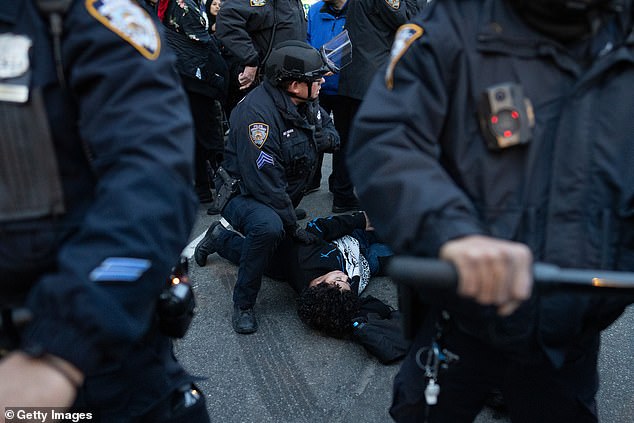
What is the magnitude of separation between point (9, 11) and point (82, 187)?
34 centimetres

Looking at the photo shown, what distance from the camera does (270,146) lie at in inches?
134

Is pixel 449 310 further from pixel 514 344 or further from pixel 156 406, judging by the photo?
pixel 156 406

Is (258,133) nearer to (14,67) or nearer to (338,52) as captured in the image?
(338,52)

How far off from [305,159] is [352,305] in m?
1.06

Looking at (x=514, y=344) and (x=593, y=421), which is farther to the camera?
(x=593, y=421)

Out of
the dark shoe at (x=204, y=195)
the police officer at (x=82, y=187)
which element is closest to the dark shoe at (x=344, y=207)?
the dark shoe at (x=204, y=195)

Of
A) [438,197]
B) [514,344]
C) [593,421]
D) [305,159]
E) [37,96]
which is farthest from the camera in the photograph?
[305,159]

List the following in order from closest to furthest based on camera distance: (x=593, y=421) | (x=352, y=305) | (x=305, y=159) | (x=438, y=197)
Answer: (x=438, y=197) < (x=593, y=421) < (x=352, y=305) < (x=305, y=159)

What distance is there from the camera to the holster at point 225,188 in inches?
143

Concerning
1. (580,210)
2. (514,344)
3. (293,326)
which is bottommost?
(293,326)

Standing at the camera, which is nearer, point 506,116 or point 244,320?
point 506,116

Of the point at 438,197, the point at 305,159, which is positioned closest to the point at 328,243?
the point at 305,159

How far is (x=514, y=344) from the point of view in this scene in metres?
1.22

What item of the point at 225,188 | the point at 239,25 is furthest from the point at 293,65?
the point at 239,25
